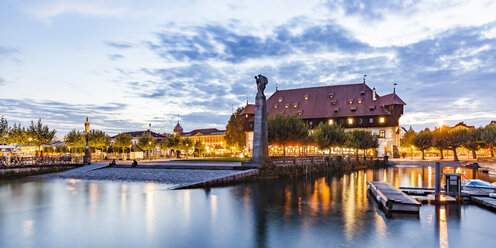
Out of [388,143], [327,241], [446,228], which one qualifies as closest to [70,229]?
[327,241]

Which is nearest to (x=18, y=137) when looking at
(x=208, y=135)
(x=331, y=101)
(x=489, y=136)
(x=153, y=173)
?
(x=153, y=173)

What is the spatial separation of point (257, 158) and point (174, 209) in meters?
16.4

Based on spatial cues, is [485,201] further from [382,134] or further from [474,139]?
[382,134]

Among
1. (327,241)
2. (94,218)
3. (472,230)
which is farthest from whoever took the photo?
(94,218)

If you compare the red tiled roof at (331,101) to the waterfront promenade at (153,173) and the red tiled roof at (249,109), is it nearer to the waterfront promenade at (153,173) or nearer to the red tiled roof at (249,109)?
the red tiled roof at (249,109)

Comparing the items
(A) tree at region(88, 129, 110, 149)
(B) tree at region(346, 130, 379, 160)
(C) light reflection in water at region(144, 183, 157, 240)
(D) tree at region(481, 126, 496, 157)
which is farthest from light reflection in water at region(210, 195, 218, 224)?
(D) tree at region(481, 126, 496, 157)

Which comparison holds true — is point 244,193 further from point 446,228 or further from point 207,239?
point 446,228

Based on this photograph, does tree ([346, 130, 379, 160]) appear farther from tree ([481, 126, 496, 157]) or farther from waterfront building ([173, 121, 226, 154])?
waterfront building ([173, 121, 226, 154])

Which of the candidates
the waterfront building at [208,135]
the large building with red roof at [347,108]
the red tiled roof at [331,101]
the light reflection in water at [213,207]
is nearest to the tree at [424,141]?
the large building with red roof at [347,108]

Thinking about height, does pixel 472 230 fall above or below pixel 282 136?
below

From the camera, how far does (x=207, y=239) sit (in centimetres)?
1429

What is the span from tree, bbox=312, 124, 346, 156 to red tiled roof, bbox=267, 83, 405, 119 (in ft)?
88.1

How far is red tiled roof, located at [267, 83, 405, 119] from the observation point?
8812cm

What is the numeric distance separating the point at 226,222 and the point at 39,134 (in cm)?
5100
